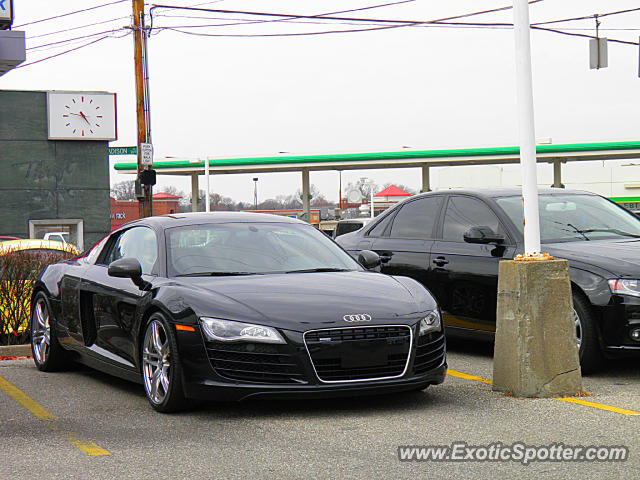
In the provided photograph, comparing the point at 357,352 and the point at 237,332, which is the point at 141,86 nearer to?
the point at 237,332

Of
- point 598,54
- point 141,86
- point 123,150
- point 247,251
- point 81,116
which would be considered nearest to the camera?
point 247,251

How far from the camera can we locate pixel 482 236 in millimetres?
8852

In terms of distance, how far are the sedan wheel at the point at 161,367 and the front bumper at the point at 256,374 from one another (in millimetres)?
98

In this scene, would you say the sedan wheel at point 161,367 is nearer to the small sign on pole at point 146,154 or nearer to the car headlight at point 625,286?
the car headlight at point 625,286

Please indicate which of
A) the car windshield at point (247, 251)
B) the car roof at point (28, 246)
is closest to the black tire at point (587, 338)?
the car windshield at point (247, 251)

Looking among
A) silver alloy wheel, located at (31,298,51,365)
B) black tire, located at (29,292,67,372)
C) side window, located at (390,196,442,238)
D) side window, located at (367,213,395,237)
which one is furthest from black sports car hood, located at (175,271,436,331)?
side window, located at (367,213,395,237)

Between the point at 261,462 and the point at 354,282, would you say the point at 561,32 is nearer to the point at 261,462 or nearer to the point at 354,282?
the point at 354,282

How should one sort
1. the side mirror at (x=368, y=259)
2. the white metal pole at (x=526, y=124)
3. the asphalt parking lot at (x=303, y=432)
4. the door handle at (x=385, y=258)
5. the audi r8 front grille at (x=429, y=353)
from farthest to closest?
1. the door handle at (x=385, y=258)
2. the side mirror at (x=368, y=259)
3. the white metal pole at (x=526, y=124)
4. the audi r8 front grille at (x=429, y=353)
5. the asphalt parking lot at (x=303, y=432)

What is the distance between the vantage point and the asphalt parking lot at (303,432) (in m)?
5.06

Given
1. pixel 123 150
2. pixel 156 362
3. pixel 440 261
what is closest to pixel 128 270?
pixel 156 362

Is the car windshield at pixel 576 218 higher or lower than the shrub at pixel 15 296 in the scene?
higher

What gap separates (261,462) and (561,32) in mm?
25127

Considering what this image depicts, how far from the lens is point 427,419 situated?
6.32 m

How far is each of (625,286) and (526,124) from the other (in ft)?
5.07
